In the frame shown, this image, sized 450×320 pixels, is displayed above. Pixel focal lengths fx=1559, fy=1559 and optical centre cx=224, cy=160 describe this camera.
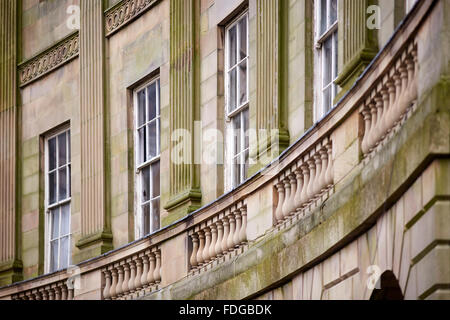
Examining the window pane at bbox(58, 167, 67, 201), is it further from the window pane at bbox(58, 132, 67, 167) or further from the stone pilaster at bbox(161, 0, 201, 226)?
the stone pilaster at bbox(161, 0, 201, 226)

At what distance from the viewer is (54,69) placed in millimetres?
27109

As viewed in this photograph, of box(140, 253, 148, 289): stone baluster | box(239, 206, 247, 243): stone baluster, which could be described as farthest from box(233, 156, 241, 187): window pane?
box(140, 253, 148, 289): stone baluster

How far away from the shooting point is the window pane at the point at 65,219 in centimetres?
2631

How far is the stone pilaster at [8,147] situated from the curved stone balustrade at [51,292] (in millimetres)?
1577

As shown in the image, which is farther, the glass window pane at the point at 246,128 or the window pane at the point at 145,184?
the window pane at the point at 145,184

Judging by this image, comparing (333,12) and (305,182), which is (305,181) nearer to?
(305,182)

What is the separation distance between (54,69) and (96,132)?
2426 mm

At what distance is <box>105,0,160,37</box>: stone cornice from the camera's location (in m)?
24.3

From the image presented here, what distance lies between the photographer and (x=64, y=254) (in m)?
26.2

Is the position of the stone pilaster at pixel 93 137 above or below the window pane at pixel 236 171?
above

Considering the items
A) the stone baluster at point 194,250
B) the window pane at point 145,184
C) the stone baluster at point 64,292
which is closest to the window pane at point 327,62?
the stone baluster at point 194,250

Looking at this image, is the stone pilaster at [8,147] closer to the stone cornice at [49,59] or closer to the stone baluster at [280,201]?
the stone cornice at [49,59]
